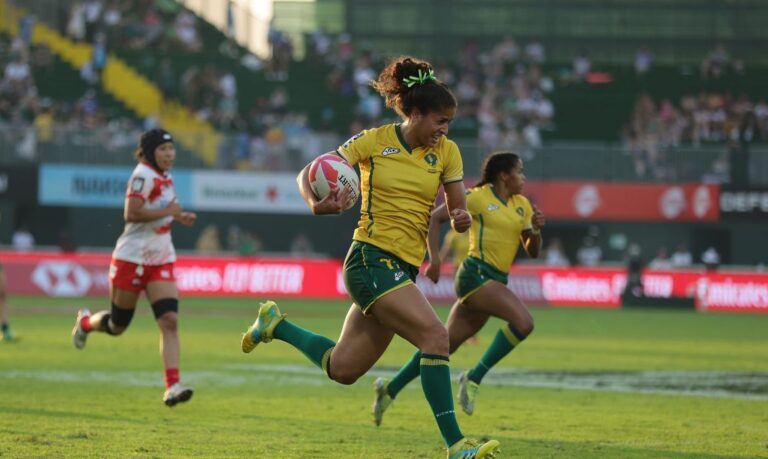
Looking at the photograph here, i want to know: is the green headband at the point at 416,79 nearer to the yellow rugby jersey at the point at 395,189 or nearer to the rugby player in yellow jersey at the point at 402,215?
the rugby player in yellow jersey at the point at 402,215

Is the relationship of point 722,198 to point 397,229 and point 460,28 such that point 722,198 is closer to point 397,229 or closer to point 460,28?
point 460,28

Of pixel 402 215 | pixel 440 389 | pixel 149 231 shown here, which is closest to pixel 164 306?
pixel 149 231

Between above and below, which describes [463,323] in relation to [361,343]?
below

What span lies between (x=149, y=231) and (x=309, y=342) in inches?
135

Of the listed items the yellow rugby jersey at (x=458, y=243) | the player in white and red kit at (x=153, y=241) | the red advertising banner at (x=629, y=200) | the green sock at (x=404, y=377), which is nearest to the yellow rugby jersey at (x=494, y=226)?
the green sock at (x=404, y=377)

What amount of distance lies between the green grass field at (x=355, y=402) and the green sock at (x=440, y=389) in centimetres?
123

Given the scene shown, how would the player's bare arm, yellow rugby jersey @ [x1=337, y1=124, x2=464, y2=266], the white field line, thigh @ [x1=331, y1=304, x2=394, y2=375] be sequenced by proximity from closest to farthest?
yellow rugby jersey @ [x1=337, y1=124, x2=464, y2=266] → thigh @ [x1=331, y1=304, x2=394, y2=375] → the player's bare arm → the white field line

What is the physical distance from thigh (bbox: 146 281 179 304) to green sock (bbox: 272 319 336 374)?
108 inches

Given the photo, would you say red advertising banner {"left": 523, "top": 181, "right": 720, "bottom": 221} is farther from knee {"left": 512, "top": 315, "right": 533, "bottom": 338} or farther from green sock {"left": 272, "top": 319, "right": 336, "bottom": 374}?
green sock {"left": 272, "top": 319, "right": 336, "bottom": 374}

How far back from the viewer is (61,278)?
32.9 metres

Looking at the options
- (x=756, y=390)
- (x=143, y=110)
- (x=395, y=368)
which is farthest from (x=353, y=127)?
(x=756, y=390)

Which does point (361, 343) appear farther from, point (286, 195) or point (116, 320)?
point (286, 195)

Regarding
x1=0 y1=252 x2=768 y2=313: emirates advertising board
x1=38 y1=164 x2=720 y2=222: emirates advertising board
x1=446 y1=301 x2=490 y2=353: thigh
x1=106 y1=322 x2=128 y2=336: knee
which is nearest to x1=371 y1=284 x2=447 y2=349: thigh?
x1=446 y1=301 x2=490 y2=353: thigh

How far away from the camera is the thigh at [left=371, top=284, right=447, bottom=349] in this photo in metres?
8.43
